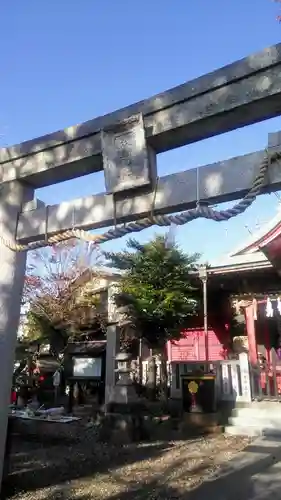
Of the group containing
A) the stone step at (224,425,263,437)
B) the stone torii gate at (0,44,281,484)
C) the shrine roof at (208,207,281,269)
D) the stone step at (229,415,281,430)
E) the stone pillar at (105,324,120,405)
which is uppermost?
the shrine roof at (208,207,281,269)

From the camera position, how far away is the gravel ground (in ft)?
15.8

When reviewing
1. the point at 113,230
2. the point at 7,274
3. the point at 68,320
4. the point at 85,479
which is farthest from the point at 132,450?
the point at 68,320

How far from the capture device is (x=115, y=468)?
6.06 metres

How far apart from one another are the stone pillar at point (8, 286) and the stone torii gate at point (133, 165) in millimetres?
11

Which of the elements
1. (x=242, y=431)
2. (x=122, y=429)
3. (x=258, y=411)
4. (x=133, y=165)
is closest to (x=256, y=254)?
(x=258, y=411)

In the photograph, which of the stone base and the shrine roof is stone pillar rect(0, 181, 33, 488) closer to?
the stone base

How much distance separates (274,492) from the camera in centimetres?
466

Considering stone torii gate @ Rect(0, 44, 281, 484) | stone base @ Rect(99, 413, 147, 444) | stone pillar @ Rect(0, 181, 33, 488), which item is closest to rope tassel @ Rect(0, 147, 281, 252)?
stone torii gate @ Rect(0, 44, 281, 484)

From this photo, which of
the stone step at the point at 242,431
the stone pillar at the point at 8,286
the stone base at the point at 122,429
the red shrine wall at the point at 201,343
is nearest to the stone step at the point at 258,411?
the stone step at the point at 242,431

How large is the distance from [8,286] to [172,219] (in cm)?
207

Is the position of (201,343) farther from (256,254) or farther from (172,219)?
(172,219)

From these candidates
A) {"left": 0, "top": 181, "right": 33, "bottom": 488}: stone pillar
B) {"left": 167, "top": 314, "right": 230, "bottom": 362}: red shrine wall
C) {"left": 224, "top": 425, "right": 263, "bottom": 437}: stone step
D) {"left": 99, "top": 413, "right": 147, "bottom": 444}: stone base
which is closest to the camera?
{"left": 0, "top": 181, "right": 33, "bottom": 488}: stone pillar

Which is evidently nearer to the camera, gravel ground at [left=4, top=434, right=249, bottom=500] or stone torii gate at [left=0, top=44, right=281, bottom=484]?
stone torii gate at [left=0, top=44, right=281, bottom=484]

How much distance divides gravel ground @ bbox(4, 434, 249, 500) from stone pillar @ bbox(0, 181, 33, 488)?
1427 mm
